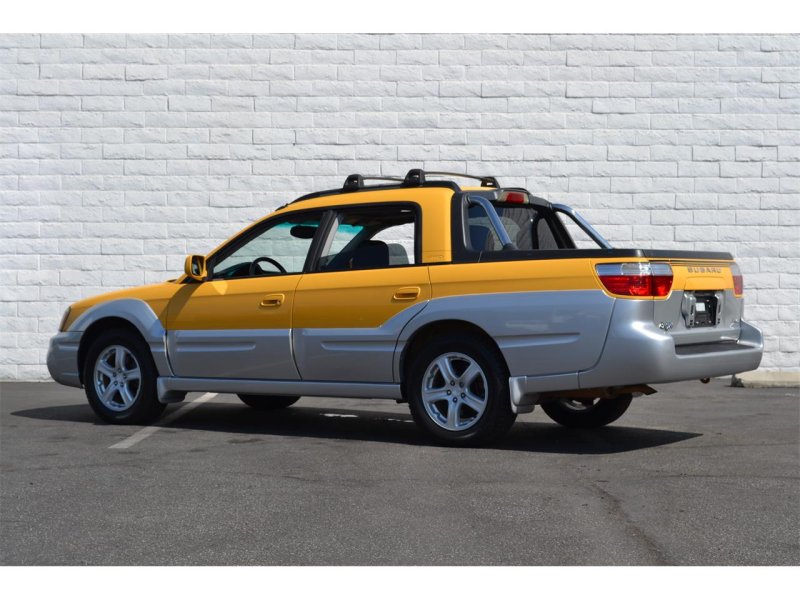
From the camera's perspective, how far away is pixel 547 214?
8953 mm

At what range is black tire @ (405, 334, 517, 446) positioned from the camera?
7.66 metres

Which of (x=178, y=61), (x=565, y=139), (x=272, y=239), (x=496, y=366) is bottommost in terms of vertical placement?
(x=496, y=366)

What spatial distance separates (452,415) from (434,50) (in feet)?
23.2

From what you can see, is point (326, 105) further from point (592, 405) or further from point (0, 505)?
point (0, 505)

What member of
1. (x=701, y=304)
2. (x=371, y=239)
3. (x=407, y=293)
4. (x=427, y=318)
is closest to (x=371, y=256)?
(x=371, y=239)

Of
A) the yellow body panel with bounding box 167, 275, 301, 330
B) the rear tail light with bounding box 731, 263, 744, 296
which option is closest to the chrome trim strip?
the yellow body panel with bounding box 167, 275, 301, 330

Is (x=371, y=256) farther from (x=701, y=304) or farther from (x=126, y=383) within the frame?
(x=126, y=383)

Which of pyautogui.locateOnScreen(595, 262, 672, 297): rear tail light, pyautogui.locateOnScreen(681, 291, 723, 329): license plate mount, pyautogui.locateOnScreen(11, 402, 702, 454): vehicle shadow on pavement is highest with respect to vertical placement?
pyautogui.locateOnScreen(595, 262, 672, 297): rear tail light

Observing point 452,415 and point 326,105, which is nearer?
point 452,415

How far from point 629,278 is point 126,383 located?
14.1ft

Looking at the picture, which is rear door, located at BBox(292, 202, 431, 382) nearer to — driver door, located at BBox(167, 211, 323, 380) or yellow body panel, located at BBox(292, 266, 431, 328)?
yellow body panel, located at BBox(292, 266, 431, 328)

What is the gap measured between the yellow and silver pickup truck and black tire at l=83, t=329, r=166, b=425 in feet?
0.04

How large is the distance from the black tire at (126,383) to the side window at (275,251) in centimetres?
89

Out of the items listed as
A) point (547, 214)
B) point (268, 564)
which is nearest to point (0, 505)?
point (268, 564)
